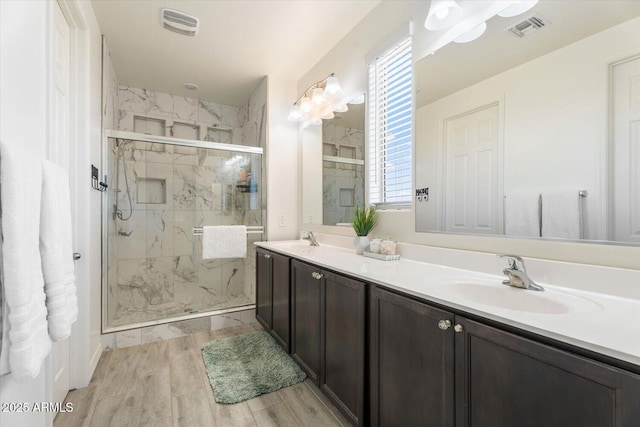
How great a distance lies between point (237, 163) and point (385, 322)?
2332mm

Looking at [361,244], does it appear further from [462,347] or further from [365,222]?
[462,347]

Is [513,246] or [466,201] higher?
[466,201]

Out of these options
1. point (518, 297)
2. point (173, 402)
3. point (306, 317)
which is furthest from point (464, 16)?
point (173, 402)

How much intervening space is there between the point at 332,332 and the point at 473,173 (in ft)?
3.51

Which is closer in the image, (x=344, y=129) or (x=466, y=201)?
(x=466, y=201)

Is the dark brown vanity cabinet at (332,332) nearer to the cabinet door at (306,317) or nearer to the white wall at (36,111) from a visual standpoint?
the cabinet door at (306,317)

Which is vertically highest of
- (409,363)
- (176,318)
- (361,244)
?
(361,244)

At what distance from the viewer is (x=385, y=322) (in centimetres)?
110

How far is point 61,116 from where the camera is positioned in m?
1.55

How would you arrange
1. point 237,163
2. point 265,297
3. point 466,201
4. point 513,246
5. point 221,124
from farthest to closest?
point 221,124 → point 237,163 → point 265,297 → point 466,201 → point 513,246

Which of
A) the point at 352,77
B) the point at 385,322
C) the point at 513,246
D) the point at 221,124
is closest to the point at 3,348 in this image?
the point at 385,322

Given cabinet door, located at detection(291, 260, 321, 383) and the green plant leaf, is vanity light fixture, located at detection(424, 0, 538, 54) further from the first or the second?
cabinet door, located at detection(291, 260, 321, 383)

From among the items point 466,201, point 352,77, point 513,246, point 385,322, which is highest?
point 352,77

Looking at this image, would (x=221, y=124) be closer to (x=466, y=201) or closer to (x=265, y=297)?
(x=265, y=297)
